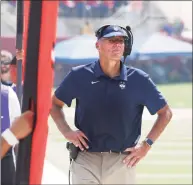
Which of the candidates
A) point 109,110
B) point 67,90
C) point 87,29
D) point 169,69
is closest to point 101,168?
point 109,110

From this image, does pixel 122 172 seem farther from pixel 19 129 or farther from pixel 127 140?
pixel 19 129

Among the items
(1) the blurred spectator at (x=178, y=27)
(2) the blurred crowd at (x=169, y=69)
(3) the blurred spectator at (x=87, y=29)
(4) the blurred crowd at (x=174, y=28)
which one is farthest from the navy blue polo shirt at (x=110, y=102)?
(1) the blurred spectator at (x=178, y=27)

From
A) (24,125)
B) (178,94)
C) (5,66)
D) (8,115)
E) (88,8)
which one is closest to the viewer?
(24,125)

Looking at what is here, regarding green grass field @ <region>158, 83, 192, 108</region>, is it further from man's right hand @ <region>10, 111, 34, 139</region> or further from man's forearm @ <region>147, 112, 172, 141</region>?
man's right hand @ <region>10, 111, 34, 139</region>

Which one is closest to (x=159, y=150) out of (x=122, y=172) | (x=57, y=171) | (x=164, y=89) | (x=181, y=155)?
(x=181, y=155)

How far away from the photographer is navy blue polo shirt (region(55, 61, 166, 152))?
491 centimetres

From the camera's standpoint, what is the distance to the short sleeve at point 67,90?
16.5 ft

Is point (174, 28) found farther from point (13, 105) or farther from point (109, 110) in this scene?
point (13, 105)

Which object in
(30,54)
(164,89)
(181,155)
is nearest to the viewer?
(30,54)

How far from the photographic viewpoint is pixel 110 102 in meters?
4.90

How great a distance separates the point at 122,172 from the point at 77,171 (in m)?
0.31

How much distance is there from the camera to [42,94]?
2512 mm

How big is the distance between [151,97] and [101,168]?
61 centimetres

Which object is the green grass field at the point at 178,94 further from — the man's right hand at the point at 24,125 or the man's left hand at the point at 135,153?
the man's right hand at the point at 24,125
